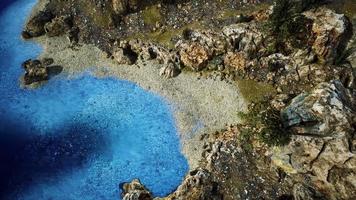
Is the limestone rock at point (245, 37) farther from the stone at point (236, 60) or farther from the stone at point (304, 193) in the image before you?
the stone at point (304, 193)

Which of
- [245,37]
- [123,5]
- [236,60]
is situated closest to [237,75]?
[236,60]

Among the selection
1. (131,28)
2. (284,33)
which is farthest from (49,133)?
(284,33)

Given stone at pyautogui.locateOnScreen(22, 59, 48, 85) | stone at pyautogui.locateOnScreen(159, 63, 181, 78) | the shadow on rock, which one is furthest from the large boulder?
stone at pyautogui.locateOnScreen(22, 59, 48, 85)

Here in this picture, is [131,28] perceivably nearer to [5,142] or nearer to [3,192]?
[5,142]

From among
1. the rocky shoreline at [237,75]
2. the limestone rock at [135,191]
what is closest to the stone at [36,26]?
the rocky shoreline at [237,75]

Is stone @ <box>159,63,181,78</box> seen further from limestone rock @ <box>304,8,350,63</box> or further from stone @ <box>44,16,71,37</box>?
limestone rock @ <box>304,8,350,63</box>

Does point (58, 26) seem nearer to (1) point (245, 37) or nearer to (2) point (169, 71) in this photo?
(2) point (169, 71)
